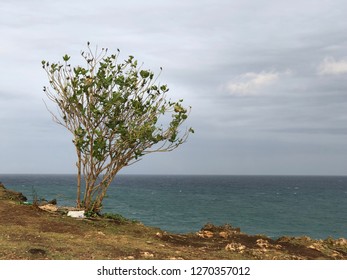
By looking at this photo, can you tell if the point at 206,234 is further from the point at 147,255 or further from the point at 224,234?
the point at 147,255

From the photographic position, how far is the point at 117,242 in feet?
49.8

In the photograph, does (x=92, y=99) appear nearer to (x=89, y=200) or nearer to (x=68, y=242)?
(x=89, y=200)

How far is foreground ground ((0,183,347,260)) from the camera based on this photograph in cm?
1315

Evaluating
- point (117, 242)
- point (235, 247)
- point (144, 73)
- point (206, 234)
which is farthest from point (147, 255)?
point (144, 73)

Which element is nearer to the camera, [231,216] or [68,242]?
[68,242]

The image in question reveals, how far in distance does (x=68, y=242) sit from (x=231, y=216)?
6045 cm

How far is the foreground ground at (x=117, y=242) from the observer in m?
13.1

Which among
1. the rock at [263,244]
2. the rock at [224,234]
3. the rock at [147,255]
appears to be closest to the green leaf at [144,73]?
the rock at [224,234]

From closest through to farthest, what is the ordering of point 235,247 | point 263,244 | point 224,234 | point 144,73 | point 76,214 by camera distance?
point 235,247 < point 263,244 < point 224,234 < point 76,214 < point 144,73

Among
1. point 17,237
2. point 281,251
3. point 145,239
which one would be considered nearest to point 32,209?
point 17,237

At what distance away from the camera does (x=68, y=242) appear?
1450 centimetres

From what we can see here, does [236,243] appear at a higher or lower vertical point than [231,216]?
higher

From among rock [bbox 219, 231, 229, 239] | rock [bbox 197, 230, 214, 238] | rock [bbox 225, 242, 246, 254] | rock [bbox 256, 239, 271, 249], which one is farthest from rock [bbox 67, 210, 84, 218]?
rock [bbox 256, 239, 271, 249]
